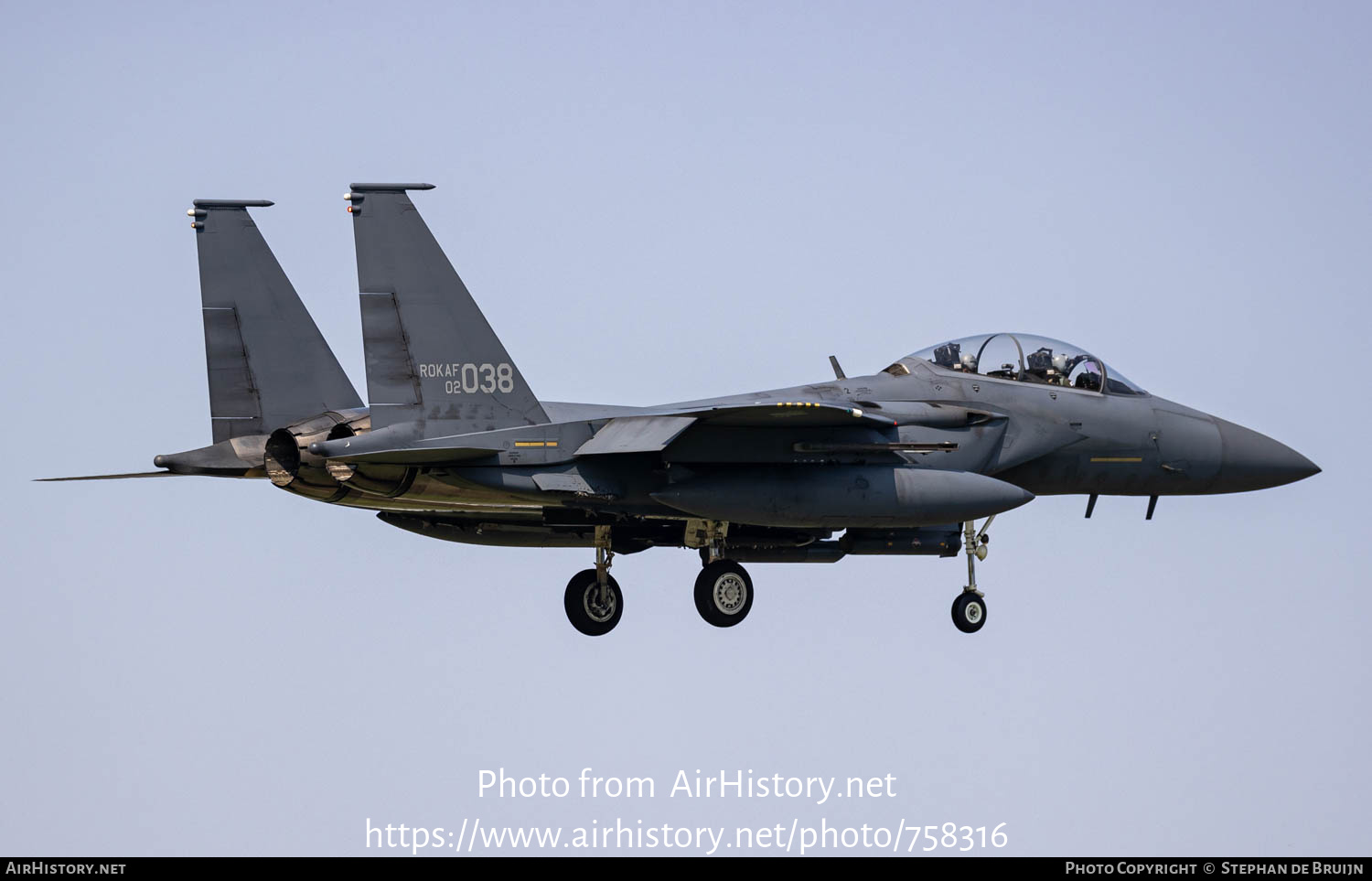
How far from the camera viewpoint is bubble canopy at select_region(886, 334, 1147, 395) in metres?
21.6

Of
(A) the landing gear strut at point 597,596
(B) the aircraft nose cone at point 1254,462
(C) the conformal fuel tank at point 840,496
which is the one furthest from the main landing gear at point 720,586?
(B) the aircraft nose cone at point 1254,462

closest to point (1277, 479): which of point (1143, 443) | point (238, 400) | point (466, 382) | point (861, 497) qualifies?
point (1143, 443)

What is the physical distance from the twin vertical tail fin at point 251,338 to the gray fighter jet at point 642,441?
0.02m

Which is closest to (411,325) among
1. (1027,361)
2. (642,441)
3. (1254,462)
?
(642,441)

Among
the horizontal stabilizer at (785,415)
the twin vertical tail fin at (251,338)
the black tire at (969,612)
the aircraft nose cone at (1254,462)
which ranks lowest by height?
the black tire at (969,612)

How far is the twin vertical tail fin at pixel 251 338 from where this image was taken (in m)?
20.5

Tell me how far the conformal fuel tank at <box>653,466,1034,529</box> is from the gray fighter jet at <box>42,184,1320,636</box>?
1.0 inches

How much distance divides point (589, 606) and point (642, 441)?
3.39m

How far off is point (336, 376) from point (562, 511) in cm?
299

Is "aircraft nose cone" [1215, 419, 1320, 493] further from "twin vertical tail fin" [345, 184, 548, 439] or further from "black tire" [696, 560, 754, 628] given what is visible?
"twin vertical tail fin" [345, 184, 548, 439]

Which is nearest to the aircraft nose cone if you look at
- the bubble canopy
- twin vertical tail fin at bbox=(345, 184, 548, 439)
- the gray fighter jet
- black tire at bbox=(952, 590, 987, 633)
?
the gray fighter jet

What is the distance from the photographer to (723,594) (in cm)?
2089

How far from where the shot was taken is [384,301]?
1809 cm

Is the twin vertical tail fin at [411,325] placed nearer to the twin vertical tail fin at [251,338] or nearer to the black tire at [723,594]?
the twin vertical tail fin at [251,338]
